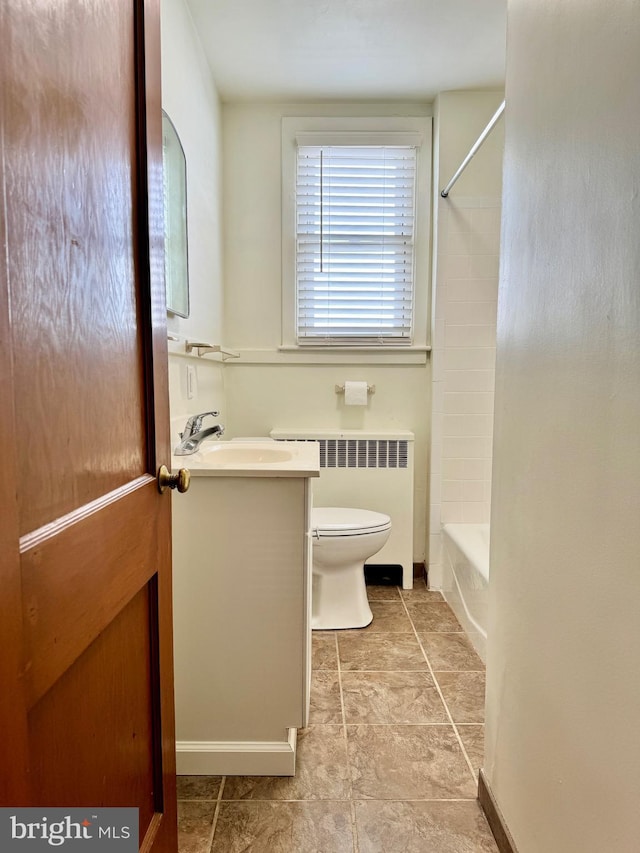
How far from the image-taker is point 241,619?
1.36m

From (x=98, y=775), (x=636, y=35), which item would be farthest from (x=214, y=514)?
(x=636, y=35)

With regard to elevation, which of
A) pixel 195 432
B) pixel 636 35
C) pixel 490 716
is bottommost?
pixel 490 716

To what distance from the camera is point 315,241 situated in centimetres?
267

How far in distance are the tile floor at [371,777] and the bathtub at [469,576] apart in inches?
5.0

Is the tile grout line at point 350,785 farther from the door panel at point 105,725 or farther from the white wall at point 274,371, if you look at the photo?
the white wall at point 274,371

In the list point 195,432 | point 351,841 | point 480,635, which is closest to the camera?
point 351,841

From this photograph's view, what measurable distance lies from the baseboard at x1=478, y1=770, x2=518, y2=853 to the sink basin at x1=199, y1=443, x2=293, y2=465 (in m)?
1.07

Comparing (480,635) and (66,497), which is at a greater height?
(66,497)

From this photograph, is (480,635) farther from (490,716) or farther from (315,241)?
(315,241)

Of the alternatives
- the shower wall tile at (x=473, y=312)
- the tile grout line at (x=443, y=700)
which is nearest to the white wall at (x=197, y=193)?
the shower wall tile at (x=473, y=312)

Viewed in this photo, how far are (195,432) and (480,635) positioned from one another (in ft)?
4.40

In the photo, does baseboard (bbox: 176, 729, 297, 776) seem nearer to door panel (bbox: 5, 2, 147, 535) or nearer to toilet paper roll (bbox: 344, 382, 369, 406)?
door panel (bbox: 5, 2, 147, 535)

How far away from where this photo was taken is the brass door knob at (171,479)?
91cm

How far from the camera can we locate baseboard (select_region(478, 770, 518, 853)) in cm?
110
